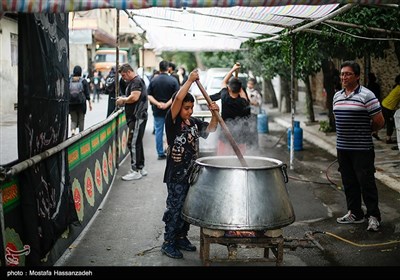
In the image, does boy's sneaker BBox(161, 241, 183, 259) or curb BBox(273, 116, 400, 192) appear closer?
boy's sneaker BBox(161, 241, 183, 259)

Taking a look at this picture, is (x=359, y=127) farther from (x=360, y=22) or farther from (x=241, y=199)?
(x=360, y=22)

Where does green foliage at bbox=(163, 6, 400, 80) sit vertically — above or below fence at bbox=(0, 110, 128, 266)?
above

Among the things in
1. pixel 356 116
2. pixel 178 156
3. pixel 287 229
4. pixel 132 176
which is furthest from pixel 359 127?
pixel 132 176

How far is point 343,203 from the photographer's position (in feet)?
25.3

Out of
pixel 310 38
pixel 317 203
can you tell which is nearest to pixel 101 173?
pixel 317 203

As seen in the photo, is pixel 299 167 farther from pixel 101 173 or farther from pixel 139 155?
pixel 101 173

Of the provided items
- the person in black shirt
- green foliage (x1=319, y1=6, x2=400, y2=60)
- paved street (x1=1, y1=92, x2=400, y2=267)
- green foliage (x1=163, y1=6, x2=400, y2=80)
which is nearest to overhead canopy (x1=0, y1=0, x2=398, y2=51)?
green foliage (x1=163, y1=6, x2=400, y2=80)

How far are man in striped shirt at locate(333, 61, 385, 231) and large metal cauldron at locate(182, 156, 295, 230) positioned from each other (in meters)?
1.87

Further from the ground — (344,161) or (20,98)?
(20,98)

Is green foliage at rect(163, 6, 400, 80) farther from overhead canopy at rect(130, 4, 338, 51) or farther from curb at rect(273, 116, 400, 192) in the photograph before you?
curb at rect(273, 116, 400, 192)

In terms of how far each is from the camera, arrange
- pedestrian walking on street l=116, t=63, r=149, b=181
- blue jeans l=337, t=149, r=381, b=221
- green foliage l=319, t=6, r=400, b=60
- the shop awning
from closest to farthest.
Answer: the shop awning, blue jeans l=337, t=149, r=381, b=221, green foliage l=319, t=6, r=400, b=60, pedestrian walking on street l=116, t=63, r=149, b=181

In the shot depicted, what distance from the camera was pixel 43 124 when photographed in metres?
4.71

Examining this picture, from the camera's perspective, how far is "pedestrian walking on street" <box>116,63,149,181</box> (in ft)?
29.7

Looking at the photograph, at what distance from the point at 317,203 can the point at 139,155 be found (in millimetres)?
3383
